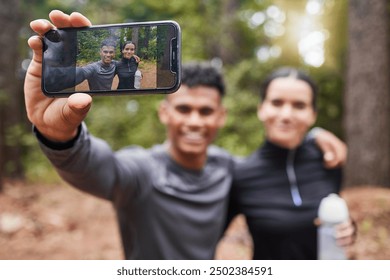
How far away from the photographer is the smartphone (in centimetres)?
154

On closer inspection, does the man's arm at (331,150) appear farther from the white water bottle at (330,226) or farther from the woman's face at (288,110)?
the white water bottle at (330,226)

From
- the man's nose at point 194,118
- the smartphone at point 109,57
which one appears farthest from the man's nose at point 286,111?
the smartphone at point 109,57

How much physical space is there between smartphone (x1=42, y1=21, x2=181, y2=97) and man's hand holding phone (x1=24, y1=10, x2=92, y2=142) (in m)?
0.03

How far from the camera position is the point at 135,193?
2.64 m

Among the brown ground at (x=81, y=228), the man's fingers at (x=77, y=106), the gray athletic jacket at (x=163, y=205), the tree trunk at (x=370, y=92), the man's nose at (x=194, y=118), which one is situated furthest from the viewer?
the tree trunk at (x=370, y=92)

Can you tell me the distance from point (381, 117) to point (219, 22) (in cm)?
478

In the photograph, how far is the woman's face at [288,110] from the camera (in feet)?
9.96

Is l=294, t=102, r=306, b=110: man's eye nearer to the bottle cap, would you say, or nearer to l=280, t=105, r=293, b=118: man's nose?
l=280, t=105, r=293, b=118: man's nose

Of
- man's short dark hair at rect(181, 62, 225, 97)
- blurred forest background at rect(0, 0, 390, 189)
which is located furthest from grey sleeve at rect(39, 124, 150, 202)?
blurred forest background at rect(0, 0, 390, 189)

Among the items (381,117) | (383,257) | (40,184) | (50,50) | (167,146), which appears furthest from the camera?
(40,184)

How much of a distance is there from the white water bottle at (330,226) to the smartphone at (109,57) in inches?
68.3

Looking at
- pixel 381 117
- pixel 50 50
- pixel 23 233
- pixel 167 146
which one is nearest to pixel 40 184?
pixel 23 233

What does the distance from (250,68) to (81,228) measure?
508cm

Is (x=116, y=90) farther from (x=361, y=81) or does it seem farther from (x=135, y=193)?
(x=361, y=81)
